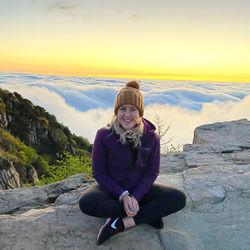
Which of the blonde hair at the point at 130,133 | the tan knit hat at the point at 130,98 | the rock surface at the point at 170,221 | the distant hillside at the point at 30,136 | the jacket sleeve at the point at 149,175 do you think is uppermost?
the tan knit hat at the point at 130,98

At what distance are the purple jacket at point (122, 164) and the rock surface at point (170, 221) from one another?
1.79 feet

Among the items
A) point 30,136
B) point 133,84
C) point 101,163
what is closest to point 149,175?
point 101,163

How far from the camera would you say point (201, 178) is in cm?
438

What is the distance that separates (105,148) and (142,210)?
0.90 meters

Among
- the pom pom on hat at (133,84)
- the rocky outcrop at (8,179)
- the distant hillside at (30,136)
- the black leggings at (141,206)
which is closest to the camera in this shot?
the black leggings at (141,206)

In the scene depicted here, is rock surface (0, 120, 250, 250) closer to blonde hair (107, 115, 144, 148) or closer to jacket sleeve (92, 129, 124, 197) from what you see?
jacket sleeve (92, 129, 124, 197)

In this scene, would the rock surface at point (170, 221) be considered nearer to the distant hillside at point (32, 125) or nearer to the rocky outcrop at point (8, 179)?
the rocky outcrop at point (8, 179)

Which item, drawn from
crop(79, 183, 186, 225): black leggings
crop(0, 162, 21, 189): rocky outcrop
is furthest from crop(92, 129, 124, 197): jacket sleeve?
crop(0, 162, 21, 189): rocky outcrop

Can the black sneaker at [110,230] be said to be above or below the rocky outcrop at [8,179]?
above

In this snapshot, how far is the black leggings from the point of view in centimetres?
294

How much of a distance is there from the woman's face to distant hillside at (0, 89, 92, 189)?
14230 mm

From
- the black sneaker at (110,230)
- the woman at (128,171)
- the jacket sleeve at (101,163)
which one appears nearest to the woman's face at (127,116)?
the woman at (128,171)

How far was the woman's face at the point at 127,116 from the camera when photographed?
3137 mm

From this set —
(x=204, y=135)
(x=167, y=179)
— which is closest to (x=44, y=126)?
(x=204, y=135)
